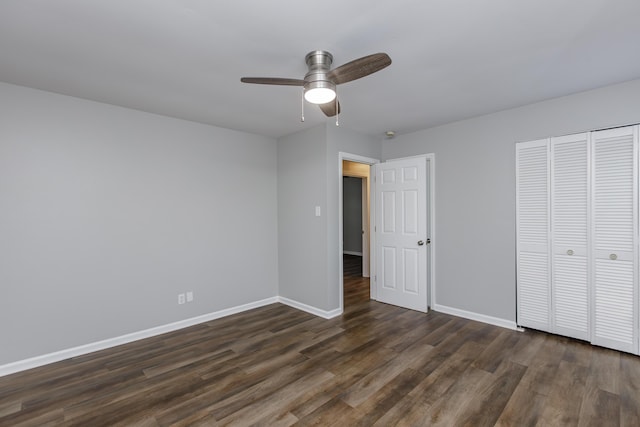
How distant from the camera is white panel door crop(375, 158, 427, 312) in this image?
13.3 feet

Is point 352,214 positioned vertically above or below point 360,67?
below

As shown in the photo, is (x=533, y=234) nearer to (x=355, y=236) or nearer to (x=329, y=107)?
(x=329, y=107)

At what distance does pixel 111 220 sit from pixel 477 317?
435 centimetres

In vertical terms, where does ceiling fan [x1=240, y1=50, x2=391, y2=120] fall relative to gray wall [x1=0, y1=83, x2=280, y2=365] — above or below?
above

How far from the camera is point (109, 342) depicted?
3.11 metres

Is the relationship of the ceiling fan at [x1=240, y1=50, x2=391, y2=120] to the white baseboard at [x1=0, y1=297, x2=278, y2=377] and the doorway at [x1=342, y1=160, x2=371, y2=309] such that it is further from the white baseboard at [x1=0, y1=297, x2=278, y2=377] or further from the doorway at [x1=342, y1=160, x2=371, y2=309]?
the white baseboard at [x1=0, y1=297, x2=278, y2=377]

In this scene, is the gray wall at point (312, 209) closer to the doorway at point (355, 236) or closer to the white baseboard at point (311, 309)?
the white baseboard at point (311, 309)

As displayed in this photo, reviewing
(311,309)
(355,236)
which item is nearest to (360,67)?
(311,309)

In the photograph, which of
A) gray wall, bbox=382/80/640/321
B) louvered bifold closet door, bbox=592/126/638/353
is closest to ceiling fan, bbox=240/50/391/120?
gray wall, bbox=382/80/640/321

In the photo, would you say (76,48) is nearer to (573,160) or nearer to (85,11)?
(85,11)

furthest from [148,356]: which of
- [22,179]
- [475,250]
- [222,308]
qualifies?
[475,250]

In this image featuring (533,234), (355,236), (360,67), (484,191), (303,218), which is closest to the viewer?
(360,67)

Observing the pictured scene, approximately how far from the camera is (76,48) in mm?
2102

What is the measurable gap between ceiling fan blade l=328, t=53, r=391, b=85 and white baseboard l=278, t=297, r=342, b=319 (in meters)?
2.87
